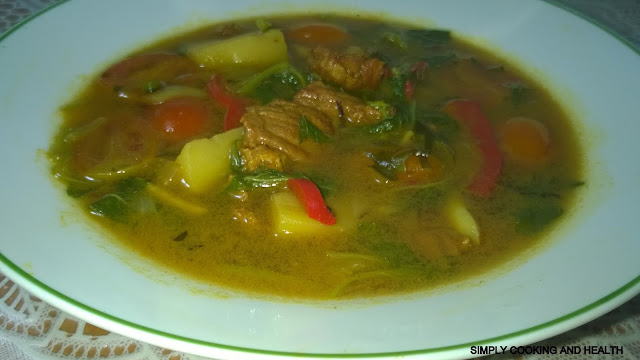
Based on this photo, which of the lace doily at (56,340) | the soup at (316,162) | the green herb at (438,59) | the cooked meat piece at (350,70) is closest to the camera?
the lace doily at (56,340)

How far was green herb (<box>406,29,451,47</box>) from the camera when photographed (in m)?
5.01

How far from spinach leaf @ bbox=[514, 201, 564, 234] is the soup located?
0.01 meters

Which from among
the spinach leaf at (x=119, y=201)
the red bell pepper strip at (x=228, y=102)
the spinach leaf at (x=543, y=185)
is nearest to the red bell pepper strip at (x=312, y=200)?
the red bell pepper strip at (x=228, y=102)

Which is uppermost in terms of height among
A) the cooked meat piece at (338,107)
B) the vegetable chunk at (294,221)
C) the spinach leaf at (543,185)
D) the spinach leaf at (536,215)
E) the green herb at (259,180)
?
the cooked meat piece at (338,107)

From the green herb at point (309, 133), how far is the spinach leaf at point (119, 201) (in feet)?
3.30

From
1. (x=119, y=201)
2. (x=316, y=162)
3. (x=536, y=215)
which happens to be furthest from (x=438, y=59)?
(x=119, y=201)

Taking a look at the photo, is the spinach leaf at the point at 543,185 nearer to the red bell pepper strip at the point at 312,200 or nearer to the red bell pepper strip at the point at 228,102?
the red bell pepper strip at the point at 312,200

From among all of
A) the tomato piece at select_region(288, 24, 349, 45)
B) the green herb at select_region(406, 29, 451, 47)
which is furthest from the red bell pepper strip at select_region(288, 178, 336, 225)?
the green herb at select_region(406, 29, 451, 47)

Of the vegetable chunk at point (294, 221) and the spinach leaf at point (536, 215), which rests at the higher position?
the vegetable chunk at point (294, 221)

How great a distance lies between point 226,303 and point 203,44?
273cm

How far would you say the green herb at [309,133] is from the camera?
379 cm

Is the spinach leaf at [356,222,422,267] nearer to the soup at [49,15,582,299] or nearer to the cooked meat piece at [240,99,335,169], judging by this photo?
the soup at [49,15,582,299]

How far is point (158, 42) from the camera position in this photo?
4762mm

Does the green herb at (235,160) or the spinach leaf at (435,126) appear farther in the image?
the spinach leaf at (435,126)
